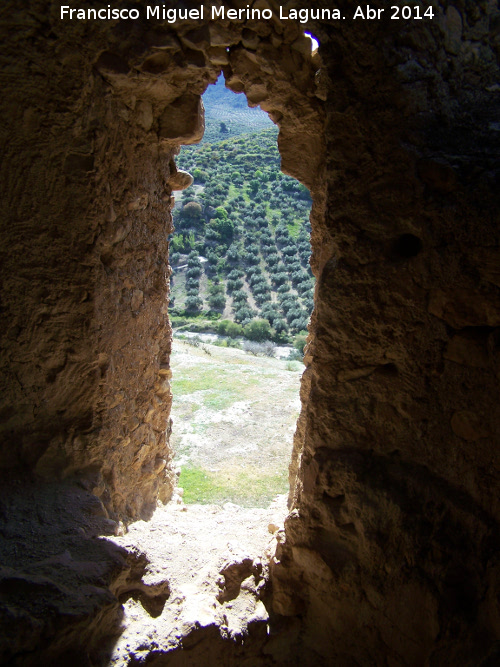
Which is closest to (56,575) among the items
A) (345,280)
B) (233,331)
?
(345,280)

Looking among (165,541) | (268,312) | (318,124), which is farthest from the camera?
(268,312)

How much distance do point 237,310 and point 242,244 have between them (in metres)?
5.59

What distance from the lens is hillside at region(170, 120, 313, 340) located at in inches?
805

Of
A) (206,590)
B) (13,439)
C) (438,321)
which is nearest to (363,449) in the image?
(438,321)

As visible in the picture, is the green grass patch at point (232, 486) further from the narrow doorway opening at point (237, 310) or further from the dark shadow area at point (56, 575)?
the dark shadow area at point (56, 575)

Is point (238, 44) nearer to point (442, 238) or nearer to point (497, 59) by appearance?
point (497, 59)

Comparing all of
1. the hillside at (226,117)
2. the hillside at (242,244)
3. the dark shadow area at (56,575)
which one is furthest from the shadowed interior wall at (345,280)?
the hillside at (226,117)

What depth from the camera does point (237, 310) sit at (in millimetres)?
20172

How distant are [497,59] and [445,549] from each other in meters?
2.18

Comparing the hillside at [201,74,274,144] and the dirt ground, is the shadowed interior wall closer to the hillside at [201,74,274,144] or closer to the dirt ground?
the dirt ground

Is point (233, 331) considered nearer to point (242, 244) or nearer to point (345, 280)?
point (242, 244)

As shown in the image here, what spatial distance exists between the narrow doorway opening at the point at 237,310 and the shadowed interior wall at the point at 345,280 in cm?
332

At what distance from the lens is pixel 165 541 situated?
279 cm

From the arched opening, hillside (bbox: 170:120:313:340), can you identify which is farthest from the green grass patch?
hillside (bbox: 170:120:313:340)
